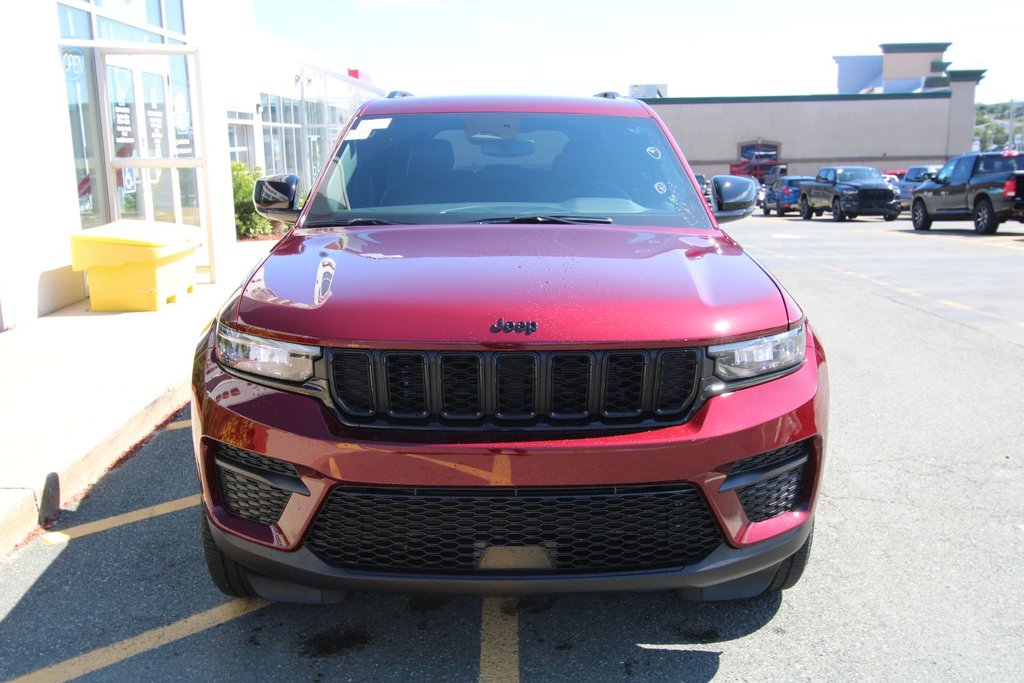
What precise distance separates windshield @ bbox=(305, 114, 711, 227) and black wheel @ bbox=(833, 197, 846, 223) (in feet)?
89.0

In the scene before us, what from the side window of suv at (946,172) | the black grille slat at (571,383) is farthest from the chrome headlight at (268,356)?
the side window of suv at (946,172)

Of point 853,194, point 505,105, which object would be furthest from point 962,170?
point 505,105

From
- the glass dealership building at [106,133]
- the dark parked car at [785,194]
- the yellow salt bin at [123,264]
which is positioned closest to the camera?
the glass dealership building at [106,133]

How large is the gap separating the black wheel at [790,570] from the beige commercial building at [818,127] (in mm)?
55532

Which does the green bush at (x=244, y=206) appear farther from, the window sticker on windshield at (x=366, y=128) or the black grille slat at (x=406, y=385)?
the black grille slat at (x=406, y=385)

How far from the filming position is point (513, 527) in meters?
2.70

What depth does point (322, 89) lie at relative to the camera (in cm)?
2678

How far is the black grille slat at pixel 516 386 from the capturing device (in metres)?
2.73

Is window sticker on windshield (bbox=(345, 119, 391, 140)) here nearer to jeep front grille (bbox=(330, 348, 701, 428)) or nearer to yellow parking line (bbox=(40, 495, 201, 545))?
yellow parking line (bbox=(40, 495, 201, 545))

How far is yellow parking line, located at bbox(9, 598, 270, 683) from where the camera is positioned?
309 cm

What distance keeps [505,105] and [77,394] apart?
3.49 m

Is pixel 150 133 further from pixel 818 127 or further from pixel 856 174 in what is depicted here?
pixel 818 127

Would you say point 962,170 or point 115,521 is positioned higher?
point 962,170

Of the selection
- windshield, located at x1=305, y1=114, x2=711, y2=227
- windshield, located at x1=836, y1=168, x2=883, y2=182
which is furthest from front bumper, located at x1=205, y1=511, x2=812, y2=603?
windshield, located at x1=836, y1=168, x2=883, y2=182
